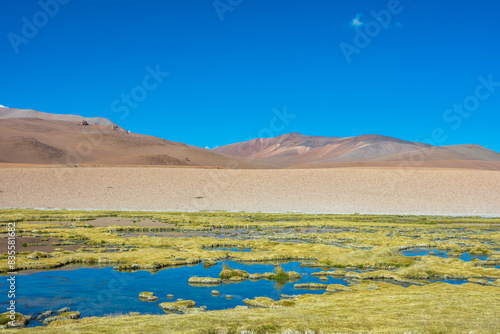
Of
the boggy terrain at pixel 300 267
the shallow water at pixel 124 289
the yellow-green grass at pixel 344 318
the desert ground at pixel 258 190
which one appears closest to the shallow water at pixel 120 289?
the shallow water at pixel 124 289

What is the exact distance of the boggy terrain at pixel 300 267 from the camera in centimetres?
1073

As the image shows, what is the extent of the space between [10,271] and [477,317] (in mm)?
16150

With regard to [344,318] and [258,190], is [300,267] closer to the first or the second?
[344,318]

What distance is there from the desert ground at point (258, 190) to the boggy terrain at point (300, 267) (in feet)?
46.0

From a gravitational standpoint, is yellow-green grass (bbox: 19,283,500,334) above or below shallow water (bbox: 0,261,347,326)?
above

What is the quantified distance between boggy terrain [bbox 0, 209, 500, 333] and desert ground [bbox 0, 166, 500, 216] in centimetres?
1402

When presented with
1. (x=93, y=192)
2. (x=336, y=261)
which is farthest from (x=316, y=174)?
(x=336, y=261)

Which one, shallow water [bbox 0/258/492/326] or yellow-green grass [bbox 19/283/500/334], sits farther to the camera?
shallow water [bbox 0/258/492/326]

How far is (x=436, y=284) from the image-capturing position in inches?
631

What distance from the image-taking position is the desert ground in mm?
52688

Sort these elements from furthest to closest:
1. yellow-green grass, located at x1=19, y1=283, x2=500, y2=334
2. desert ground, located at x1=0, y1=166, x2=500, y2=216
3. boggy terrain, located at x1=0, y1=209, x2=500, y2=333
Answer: desert ground, located at x1=0, y1=166, x2=500, y2=216 < boggy terrain, located at x1=0, y1=209, x2=500, y2=333 < yellow-green grass, located at x1=19, y1=283, x2=500, y2=334

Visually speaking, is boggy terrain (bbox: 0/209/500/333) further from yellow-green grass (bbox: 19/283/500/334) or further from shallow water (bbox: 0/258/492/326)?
shallow water (bbox: 0/258/492/326)

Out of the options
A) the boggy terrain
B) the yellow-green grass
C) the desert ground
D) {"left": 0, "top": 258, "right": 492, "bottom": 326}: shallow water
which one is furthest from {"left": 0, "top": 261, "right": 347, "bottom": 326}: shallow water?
the desert ground

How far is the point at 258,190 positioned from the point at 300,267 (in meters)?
43.2
